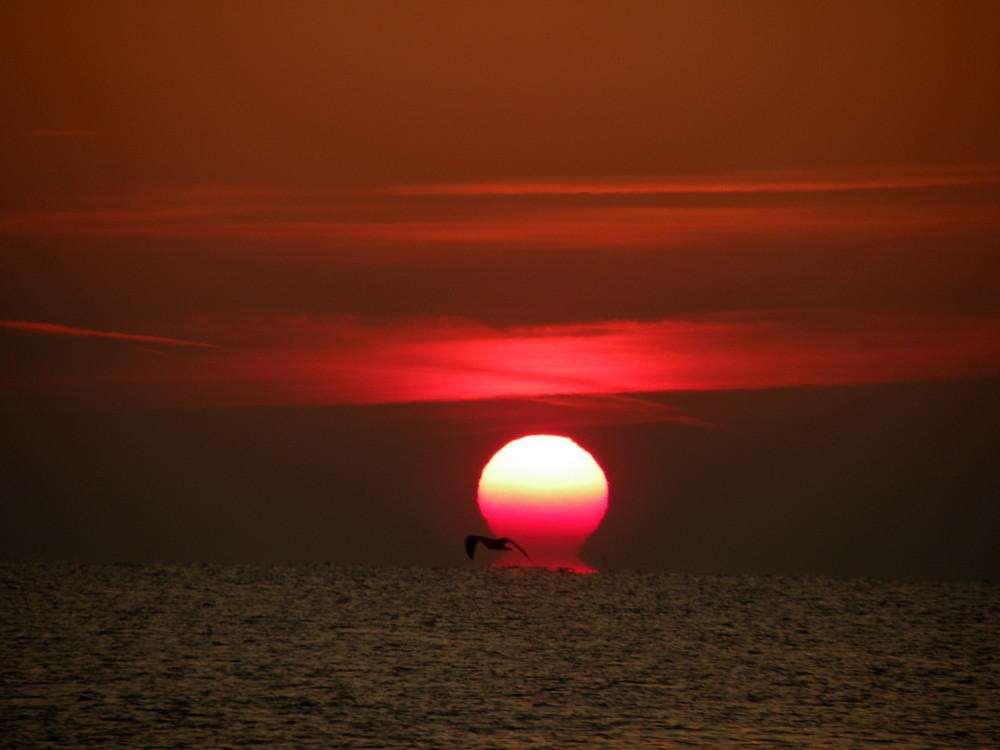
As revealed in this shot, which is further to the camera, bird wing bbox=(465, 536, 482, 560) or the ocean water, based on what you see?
bird wing bbox=(465, 536, 482, 560)

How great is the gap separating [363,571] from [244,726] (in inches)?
769

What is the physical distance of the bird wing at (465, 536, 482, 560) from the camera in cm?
3164

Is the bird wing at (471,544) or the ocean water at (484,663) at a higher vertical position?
the bird wing at (471,544)

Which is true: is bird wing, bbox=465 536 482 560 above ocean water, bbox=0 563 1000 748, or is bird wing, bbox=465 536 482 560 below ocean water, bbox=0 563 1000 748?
above

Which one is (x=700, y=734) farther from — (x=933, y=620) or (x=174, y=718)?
(x=933, y=620)

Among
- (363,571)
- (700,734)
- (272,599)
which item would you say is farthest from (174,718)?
(363,571)

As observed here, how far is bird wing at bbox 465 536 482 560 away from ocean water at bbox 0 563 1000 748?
1.12 m

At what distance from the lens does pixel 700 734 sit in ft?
45.0

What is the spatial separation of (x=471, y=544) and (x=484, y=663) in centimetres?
1360

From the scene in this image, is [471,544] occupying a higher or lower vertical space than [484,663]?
higher

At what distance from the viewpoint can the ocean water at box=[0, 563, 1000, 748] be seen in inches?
542

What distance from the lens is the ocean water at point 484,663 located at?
13773 millimetres

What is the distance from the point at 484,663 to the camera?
18.6 metres

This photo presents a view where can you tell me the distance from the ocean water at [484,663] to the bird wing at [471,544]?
1124 millimetres
